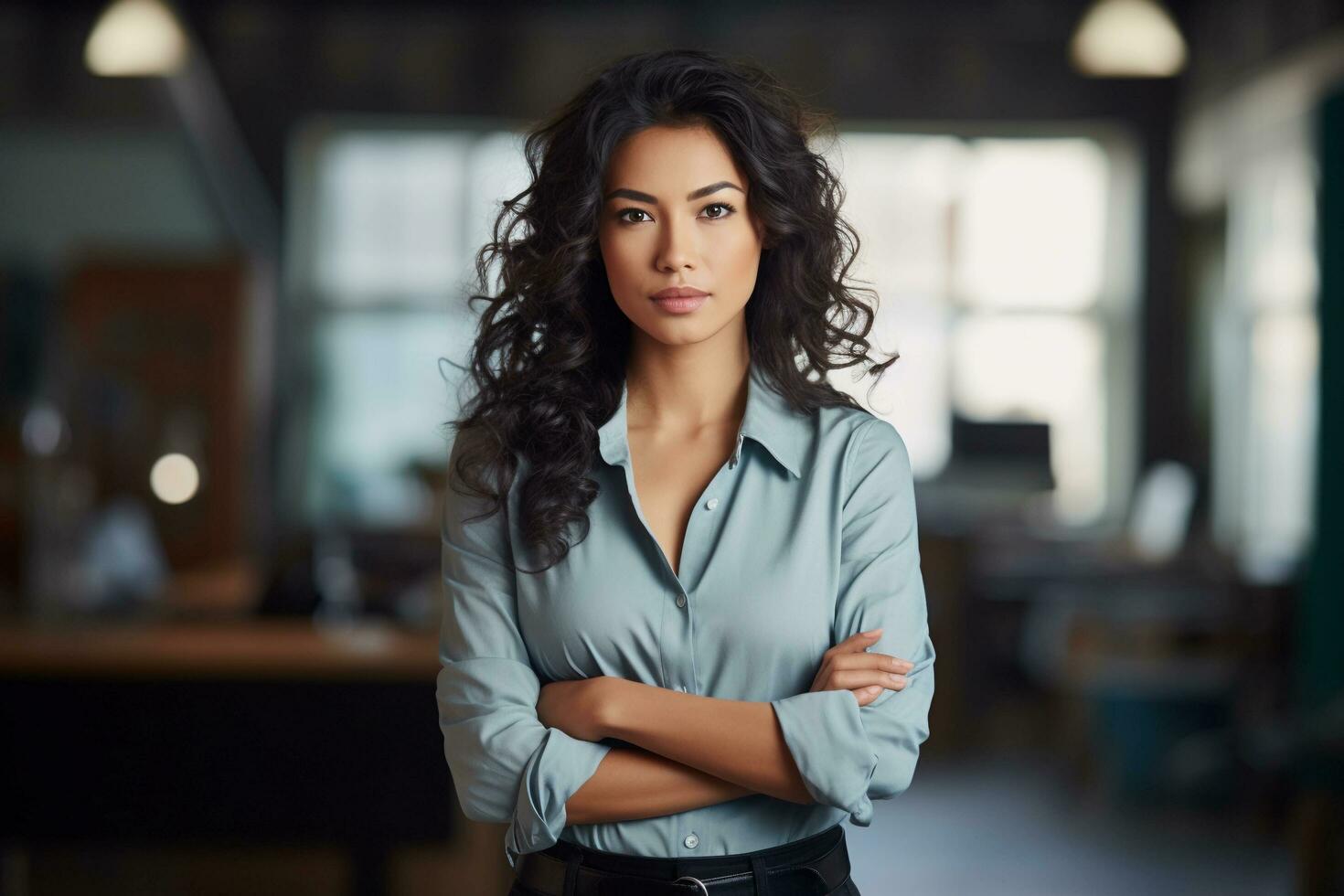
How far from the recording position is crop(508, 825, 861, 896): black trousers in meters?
1.35

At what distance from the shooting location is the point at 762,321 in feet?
4.89

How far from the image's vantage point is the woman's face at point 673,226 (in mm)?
1339

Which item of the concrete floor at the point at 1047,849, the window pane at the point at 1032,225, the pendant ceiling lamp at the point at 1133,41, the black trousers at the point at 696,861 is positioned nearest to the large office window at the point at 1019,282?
the window pane at the point at 1032,225

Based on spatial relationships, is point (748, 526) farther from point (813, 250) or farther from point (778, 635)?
point (813, 250)

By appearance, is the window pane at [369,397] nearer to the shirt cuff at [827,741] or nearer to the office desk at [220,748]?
the office desk at [220,748]

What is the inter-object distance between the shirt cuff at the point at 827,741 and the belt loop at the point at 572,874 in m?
0.23

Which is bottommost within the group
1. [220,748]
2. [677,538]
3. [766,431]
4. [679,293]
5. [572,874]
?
[220,748]

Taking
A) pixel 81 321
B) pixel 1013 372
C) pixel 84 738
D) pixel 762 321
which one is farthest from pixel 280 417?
pixel 762 321

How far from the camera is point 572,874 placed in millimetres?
1372

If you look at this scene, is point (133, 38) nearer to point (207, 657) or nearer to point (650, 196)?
point (207, 657)

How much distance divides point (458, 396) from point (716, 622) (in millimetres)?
417

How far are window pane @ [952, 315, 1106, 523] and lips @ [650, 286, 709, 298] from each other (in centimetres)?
900

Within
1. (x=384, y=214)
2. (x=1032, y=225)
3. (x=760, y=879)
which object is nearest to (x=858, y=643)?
(x=760, y=879)

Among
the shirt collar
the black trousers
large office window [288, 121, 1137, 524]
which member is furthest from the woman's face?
large office window [288, 121, 1137, 524]
